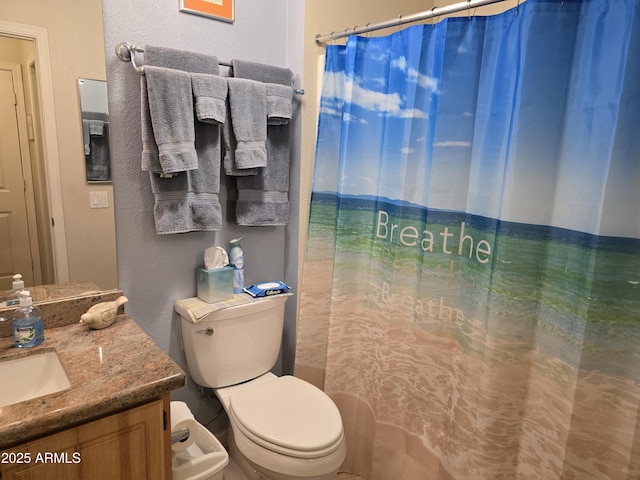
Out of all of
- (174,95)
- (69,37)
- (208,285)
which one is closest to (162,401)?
(208,285)

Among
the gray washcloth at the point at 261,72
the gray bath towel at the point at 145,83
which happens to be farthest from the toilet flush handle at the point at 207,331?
the gray washcloth at the point at 261,72

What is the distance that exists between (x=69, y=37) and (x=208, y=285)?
38.0 inches

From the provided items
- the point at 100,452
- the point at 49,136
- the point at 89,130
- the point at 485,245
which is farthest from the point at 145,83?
the point at 485,245

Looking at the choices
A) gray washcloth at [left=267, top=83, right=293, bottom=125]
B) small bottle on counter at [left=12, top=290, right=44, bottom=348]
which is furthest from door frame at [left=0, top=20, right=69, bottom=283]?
gray washcloth at [left=267, top=83, right=293, bottom=125]

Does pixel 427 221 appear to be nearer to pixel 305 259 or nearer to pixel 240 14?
pixel 305 259

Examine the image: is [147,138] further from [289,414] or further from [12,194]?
[289,414]

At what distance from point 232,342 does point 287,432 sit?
1.49 ft

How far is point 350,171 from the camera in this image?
5.39 feet

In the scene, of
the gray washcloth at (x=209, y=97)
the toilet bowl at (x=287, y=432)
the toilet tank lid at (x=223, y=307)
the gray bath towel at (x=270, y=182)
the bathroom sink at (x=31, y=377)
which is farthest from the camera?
the gray bath towel at (x=270, y=182)

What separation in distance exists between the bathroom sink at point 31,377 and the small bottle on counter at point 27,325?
51 millimetres

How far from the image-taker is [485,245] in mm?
1249

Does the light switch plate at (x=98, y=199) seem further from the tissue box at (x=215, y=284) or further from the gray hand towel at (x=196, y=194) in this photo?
the tissue box at (x=215, y=284)

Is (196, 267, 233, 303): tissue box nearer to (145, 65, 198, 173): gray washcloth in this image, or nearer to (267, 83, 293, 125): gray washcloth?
(145, 65, 198, 173): gray washcloth

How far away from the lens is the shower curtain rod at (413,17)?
1.20 m
